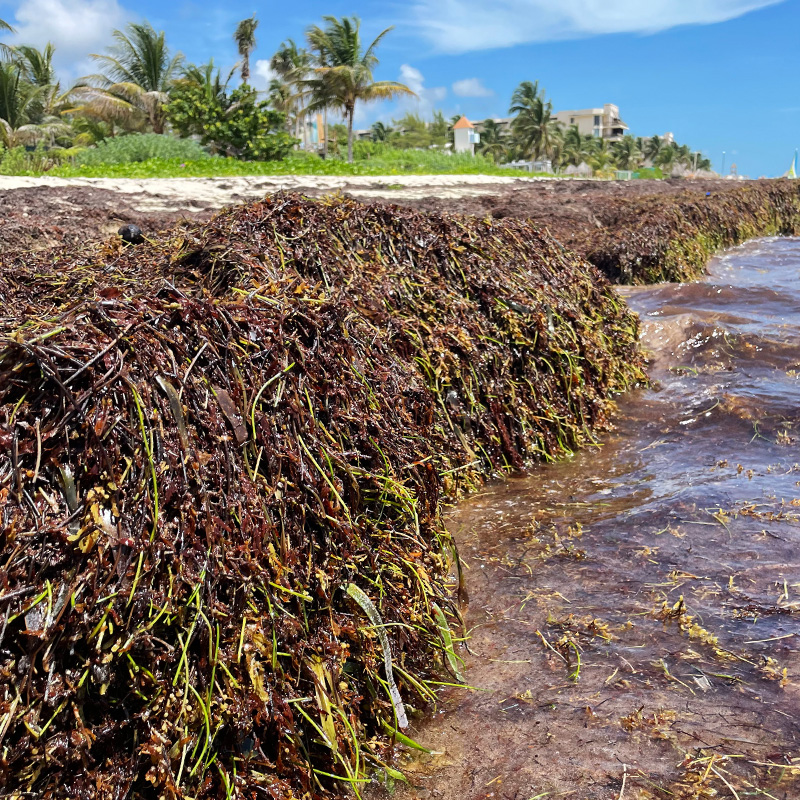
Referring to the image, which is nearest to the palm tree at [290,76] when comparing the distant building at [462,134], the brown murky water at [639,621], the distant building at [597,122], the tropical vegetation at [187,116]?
the tropical vegetation at [187,116]

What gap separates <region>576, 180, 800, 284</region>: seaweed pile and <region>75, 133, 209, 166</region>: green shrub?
52.7 ft

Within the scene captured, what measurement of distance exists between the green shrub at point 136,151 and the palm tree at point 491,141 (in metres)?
57.0

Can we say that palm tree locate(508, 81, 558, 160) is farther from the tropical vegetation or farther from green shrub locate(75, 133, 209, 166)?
green shrub locate(75, 133, 209, 166)

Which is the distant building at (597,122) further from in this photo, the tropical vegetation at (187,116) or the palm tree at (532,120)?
the tropical vegetation at (187,116)

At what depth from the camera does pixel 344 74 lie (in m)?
38.4

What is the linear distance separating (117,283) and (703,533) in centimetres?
334

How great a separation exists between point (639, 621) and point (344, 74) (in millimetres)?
39733

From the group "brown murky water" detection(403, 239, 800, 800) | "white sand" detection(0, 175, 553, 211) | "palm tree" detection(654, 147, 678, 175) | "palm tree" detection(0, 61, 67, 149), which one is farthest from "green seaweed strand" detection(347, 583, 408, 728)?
"palm tree" detection(654, 147, 678, 175)

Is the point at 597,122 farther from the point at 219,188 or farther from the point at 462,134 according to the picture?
the point at 219,188

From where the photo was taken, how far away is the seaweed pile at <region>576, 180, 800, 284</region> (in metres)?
11.8

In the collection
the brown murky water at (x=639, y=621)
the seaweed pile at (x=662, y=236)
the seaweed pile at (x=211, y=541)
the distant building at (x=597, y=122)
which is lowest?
the brown murky water at (x=639, y=621)

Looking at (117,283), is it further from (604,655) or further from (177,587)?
(604,655)

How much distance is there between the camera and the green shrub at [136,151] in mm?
24578

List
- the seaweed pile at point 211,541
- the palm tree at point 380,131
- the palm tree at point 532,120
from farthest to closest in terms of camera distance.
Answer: the palm tree at point 380,131, the palm tree at point 532,120, the seaweed pile at point 211,541
